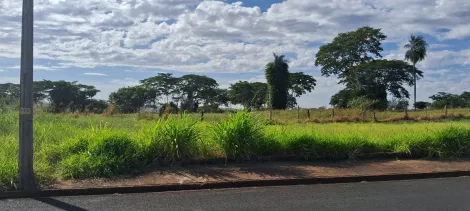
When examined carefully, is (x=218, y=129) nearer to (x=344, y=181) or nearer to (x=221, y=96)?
(x=344, y=181)

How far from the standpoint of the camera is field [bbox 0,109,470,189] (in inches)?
351

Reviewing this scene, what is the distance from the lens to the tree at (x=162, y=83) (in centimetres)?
7056

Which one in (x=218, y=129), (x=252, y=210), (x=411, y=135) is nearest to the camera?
(x=252, y=210)

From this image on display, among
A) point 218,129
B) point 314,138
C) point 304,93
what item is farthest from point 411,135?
point 304,93

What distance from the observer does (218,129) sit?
1069 cm

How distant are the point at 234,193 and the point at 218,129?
274 cm

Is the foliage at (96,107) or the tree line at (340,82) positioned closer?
the foliage at (96,107)

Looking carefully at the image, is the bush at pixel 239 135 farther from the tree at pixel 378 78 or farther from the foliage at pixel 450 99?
the foliage at pixel 450 99

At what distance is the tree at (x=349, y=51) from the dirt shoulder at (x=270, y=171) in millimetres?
49983

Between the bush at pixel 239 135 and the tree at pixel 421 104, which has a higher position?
the tree at pixel 421 104

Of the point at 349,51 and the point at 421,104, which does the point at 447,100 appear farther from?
the point at 349,51

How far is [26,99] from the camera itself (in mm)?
7930

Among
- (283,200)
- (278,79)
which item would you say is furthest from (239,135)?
(278,79)

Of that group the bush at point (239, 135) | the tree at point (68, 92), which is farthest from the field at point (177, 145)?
the tree at point (68, 92)
